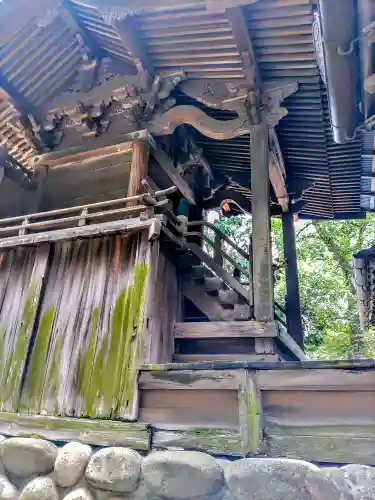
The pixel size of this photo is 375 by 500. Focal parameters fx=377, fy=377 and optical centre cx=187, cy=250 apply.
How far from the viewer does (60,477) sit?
4.09 metres

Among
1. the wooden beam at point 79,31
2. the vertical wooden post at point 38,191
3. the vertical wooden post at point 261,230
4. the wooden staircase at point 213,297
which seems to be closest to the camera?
the vertical wooden post at point 261,230

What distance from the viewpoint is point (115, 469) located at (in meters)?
3.88

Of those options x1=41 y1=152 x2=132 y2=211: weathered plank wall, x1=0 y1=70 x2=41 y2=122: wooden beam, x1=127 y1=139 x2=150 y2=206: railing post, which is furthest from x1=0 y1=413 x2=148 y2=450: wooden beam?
x1=0 y1=70 x2=41 y2=122: wooden beam

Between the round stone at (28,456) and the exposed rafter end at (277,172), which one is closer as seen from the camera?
the round stone at (28,456)

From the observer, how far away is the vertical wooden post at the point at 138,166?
6695 mm

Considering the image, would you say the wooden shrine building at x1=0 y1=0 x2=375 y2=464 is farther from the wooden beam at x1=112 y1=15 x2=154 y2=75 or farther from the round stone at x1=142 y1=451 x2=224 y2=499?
the round stone at x1=142 y1=451 x2=224 y2=499

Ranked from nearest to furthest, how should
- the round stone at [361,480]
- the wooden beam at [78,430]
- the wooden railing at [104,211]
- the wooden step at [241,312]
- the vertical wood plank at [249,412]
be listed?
the round stone at [361,480] → the vertical wood plank at [249,412] → the wooden beam at [78,430] → the wooden railing at [104,211] → the wooden step at [241,312]

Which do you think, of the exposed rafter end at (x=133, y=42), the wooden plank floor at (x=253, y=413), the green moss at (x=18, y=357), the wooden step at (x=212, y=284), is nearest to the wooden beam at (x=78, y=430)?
the wooden plank floor at (x=253, y=413)

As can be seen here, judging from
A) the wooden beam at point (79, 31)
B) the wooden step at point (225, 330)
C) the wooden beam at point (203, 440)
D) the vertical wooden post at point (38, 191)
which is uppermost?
the wooden beam at point (79, 31)

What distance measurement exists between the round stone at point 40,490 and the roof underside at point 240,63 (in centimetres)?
548

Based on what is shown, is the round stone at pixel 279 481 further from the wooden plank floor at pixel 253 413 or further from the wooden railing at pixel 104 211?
the wooden railing at pixel 104 211

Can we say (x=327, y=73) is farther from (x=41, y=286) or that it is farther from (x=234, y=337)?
(x=41, y=286)

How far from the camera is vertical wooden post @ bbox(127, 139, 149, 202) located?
6.70 meters

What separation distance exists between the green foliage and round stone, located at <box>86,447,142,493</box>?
9.87 m
